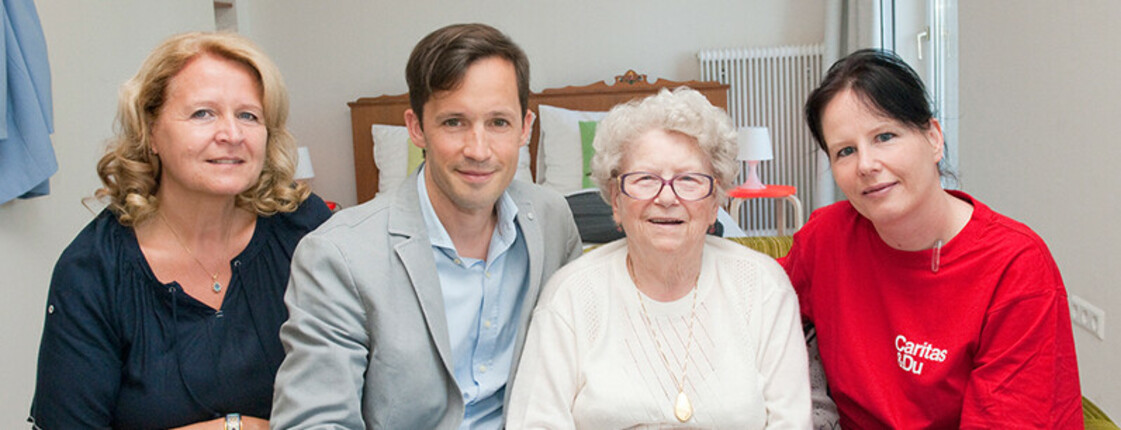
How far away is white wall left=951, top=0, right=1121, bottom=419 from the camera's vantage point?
2.39 meters

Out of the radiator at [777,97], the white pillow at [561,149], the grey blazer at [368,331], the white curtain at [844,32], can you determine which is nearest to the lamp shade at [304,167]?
the white pillow at [561,149]

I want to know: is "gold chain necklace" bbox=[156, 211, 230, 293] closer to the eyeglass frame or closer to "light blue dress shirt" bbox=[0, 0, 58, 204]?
the eyeglass frame

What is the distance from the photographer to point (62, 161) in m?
3.11

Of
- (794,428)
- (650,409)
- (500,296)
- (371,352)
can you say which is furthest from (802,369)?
(371,352)

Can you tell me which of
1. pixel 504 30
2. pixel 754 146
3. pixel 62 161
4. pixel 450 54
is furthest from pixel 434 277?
pixel 504 30

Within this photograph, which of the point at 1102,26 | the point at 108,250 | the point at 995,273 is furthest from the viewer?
the point at 1102,26

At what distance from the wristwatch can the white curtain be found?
3596mm

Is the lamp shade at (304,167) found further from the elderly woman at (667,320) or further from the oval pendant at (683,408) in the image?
the oval pendant at (683,408)

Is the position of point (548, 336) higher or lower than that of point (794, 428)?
higher

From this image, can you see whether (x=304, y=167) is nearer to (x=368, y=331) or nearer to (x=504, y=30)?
(x=504, y=30)

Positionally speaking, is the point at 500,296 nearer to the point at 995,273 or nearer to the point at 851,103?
the point at 851,103

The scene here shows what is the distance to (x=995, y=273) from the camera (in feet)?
4.17

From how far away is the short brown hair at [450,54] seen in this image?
141 cm

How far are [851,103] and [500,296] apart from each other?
29.2 inches
